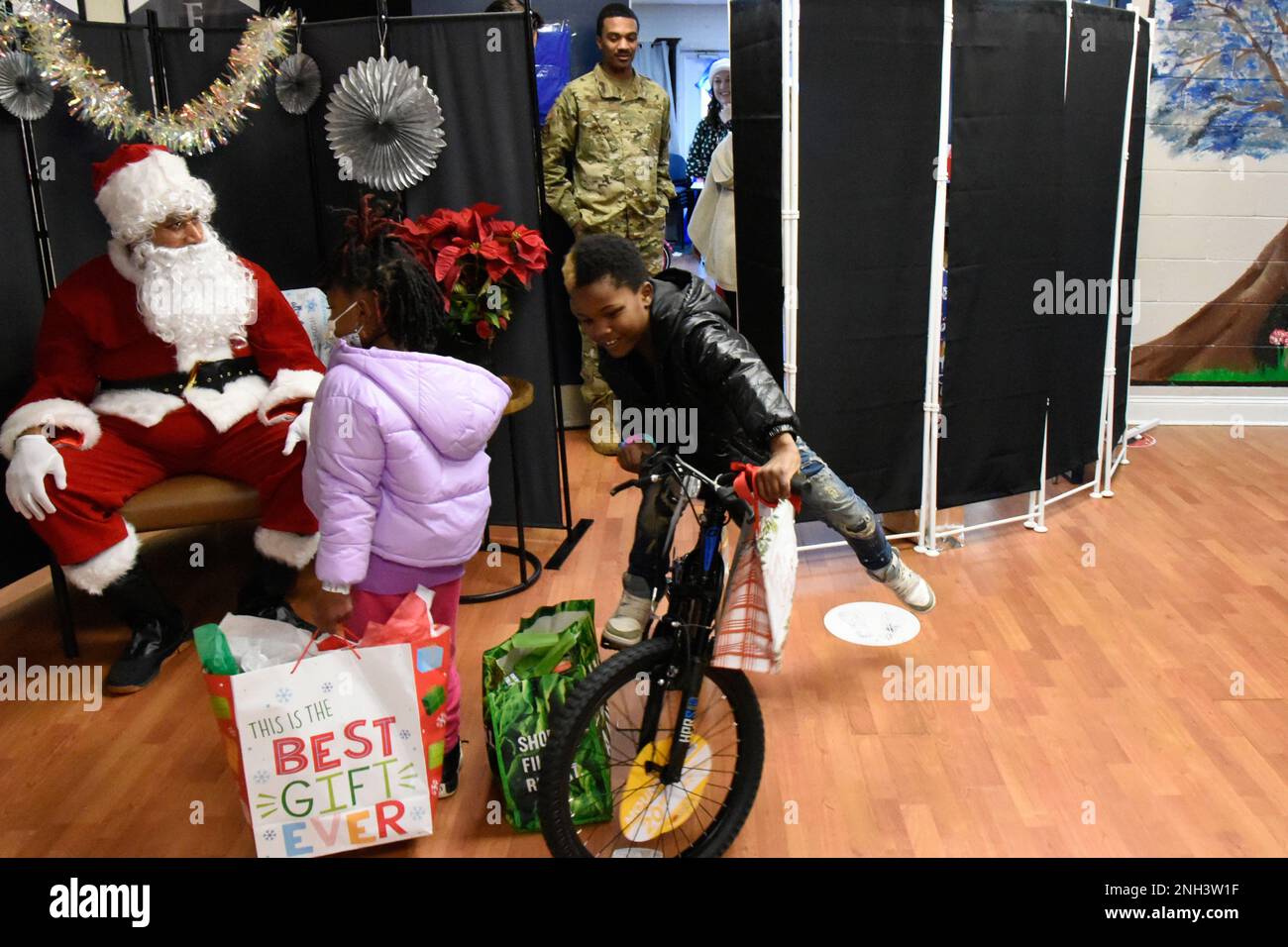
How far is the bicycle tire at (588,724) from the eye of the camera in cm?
186

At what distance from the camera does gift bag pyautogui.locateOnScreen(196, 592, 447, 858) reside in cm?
195

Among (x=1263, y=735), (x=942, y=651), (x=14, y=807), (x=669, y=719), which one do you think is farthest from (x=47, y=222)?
(x=1263, y=735)

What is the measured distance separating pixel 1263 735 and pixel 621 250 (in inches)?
73.2

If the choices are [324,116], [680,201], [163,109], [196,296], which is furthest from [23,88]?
[680,201]

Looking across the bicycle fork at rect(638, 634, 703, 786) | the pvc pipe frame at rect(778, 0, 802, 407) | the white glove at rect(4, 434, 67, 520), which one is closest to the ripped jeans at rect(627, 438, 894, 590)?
the pvc pipe frame at rect(778, 0, 802, 407)

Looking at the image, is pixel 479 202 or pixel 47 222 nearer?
pixel 47 222

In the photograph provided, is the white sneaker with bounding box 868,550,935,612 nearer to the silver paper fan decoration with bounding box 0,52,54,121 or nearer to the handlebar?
the handlebar

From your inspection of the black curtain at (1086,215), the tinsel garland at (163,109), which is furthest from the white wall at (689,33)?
the tinsel garland at (163,109)

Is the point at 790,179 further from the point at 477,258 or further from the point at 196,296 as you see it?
the point at 196,296

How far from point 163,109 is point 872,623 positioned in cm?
267

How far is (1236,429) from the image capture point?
4832mm

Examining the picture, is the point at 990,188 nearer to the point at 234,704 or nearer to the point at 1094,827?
the point at 1094,827

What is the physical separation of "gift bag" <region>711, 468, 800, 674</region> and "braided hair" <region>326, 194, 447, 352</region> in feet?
2.31

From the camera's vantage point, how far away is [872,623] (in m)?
3.07
